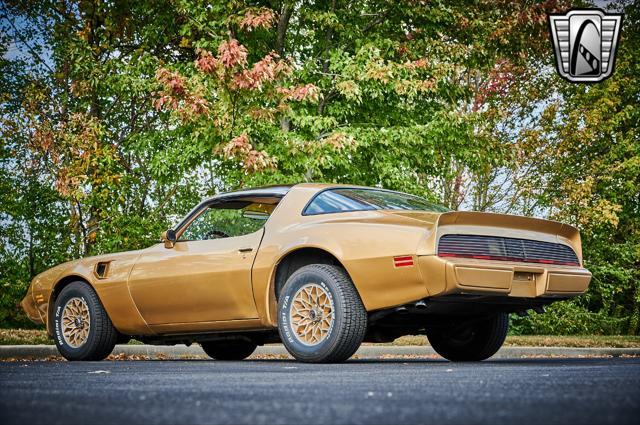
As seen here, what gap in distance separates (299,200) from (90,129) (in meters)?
7.95

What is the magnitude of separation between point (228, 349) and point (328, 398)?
5.31m

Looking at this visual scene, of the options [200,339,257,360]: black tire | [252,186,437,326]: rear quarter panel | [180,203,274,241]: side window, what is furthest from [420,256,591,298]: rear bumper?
[200,339,257,360]: black tire

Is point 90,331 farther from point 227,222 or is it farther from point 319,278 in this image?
point 319,278

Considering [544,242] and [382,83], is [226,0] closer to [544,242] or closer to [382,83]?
[382,83]

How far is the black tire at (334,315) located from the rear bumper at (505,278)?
0.65m

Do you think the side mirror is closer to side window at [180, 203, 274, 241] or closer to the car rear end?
side window at [180, 203, 274, 241]

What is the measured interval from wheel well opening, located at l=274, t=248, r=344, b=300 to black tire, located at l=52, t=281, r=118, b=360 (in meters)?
2.00

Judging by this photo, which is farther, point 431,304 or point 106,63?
point 106,63

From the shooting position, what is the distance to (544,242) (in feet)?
21.8

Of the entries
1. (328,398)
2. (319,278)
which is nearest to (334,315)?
(319,278)

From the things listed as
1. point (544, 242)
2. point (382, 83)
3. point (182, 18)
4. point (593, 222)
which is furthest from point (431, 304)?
point (593, 222)

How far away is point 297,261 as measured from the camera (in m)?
6.87

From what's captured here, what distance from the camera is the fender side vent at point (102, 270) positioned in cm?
805

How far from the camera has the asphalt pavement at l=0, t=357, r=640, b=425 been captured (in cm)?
307
